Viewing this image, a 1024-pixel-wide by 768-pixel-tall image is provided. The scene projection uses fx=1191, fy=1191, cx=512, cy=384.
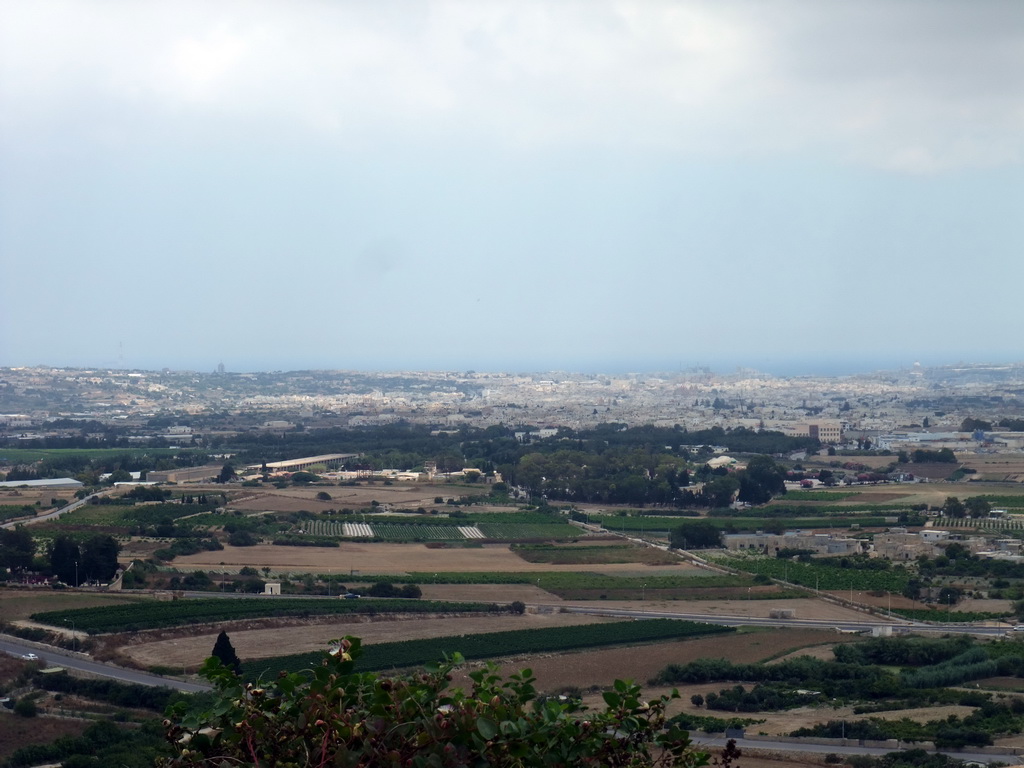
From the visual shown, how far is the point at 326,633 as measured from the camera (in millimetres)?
21453

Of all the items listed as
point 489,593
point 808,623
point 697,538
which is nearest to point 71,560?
point 489,593

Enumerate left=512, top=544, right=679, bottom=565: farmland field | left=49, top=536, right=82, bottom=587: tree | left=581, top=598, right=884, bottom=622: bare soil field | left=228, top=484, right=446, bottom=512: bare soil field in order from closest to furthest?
left=581, top=598, right=884, bottom=622: bare soil field
left=49, top=536, right=82, bottom=587: tree
left=512, top=544, right=679, bottom=565: farmland field
left=228, top=484, right=446, bottom=512: bare soil field

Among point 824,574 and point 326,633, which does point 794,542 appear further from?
point 326,633

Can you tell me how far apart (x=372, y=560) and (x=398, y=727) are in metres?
26.7

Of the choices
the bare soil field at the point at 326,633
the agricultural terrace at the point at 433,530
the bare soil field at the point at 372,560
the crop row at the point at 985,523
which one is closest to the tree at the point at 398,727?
the bare soil field at the point at 326,633

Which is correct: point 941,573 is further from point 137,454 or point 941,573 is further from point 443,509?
point 137,454

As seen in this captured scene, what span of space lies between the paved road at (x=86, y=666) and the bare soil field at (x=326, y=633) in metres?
0.57

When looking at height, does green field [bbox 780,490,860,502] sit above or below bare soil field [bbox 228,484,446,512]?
above

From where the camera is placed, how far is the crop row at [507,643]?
60.3 ft

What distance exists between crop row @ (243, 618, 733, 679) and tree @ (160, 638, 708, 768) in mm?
13558

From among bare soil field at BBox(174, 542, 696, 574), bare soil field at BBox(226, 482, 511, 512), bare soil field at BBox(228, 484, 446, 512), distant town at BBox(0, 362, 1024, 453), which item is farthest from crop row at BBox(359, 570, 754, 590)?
distant town at BBox(0, 362, 1024, 453)

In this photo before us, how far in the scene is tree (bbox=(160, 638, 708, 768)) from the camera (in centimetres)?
391

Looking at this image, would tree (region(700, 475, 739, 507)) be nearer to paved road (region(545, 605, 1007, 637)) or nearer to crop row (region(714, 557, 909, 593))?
crop row (region(714, 557, 909, 593))

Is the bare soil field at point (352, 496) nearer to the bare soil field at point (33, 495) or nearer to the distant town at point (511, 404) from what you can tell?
the bare soil field at point (33, 495)
